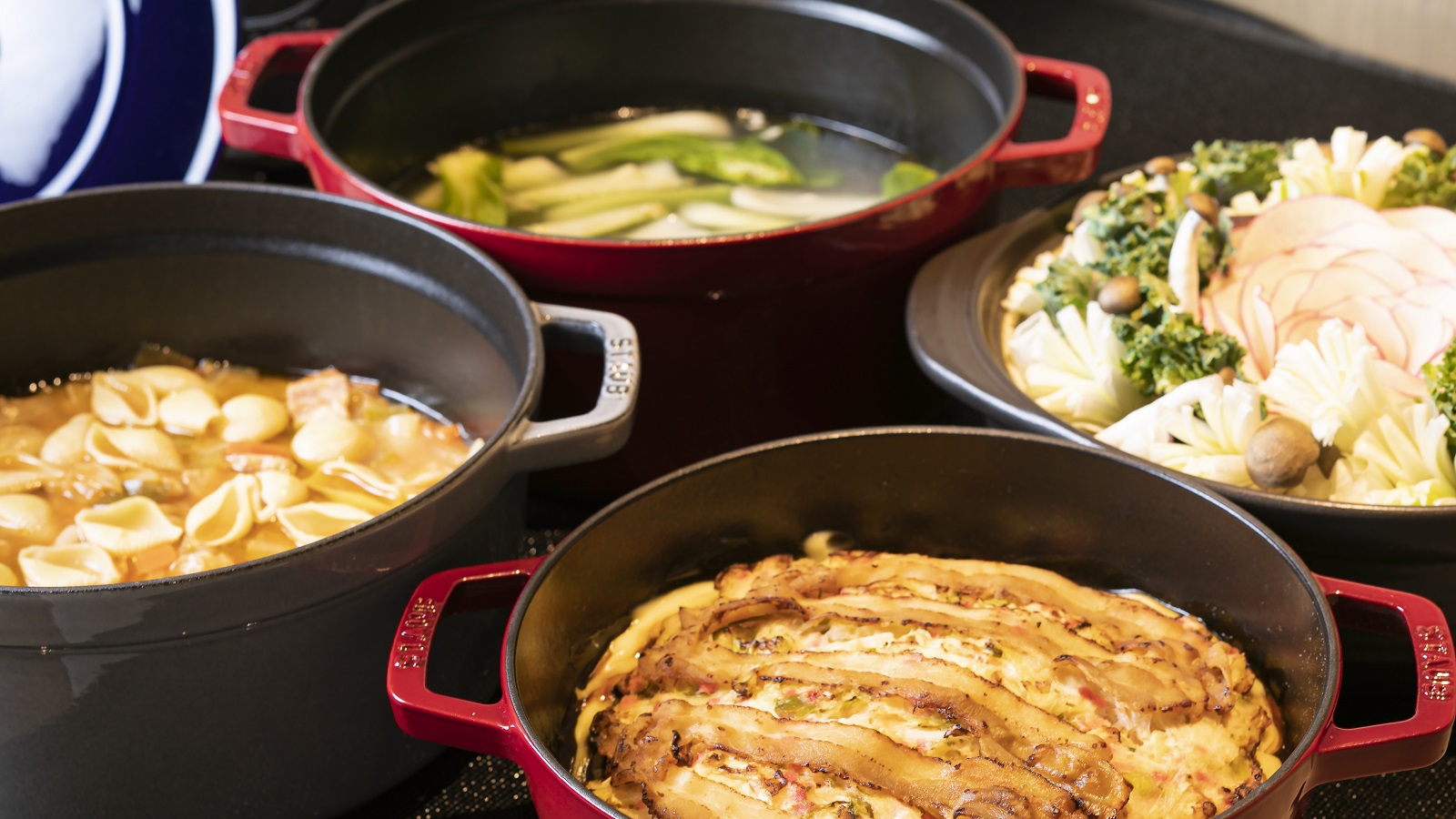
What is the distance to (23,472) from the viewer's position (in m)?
Result: 1.22

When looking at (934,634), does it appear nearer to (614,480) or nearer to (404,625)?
(404,625)

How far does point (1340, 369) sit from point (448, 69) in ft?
3.91

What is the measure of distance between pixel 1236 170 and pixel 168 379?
1.15 metres

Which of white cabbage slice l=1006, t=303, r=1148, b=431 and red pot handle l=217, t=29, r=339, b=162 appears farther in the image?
red pot handle l=217, t=29, r=339, b=162

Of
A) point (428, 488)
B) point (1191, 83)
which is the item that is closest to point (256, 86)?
point (428, 488)

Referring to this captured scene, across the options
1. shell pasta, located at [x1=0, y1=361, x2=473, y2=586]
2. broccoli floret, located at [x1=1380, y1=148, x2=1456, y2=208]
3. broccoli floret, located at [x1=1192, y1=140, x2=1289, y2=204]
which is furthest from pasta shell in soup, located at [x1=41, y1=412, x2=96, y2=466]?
broccoli floret, located at [x1=1380, y1=148, x2=1456, y2=208]

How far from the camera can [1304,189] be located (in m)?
1.43

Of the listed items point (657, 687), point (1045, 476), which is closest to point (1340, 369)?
point (1045, 476)

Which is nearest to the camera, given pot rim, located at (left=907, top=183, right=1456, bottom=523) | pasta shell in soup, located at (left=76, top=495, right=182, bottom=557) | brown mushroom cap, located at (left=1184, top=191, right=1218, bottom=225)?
pot rim, located at (left=907, top=183, right=1456, bottom=523)

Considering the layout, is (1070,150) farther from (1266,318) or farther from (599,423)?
(599,423)

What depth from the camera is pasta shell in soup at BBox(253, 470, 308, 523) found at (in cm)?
116

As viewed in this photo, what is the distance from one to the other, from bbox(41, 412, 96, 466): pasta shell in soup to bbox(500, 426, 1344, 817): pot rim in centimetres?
56

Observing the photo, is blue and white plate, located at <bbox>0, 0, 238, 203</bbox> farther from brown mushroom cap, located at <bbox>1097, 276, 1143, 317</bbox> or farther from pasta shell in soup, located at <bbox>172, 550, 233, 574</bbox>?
brown mushroom cap, located at <bbox>1097, 276, 1143, 317</bbox>

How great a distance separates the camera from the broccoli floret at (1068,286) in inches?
50.6
